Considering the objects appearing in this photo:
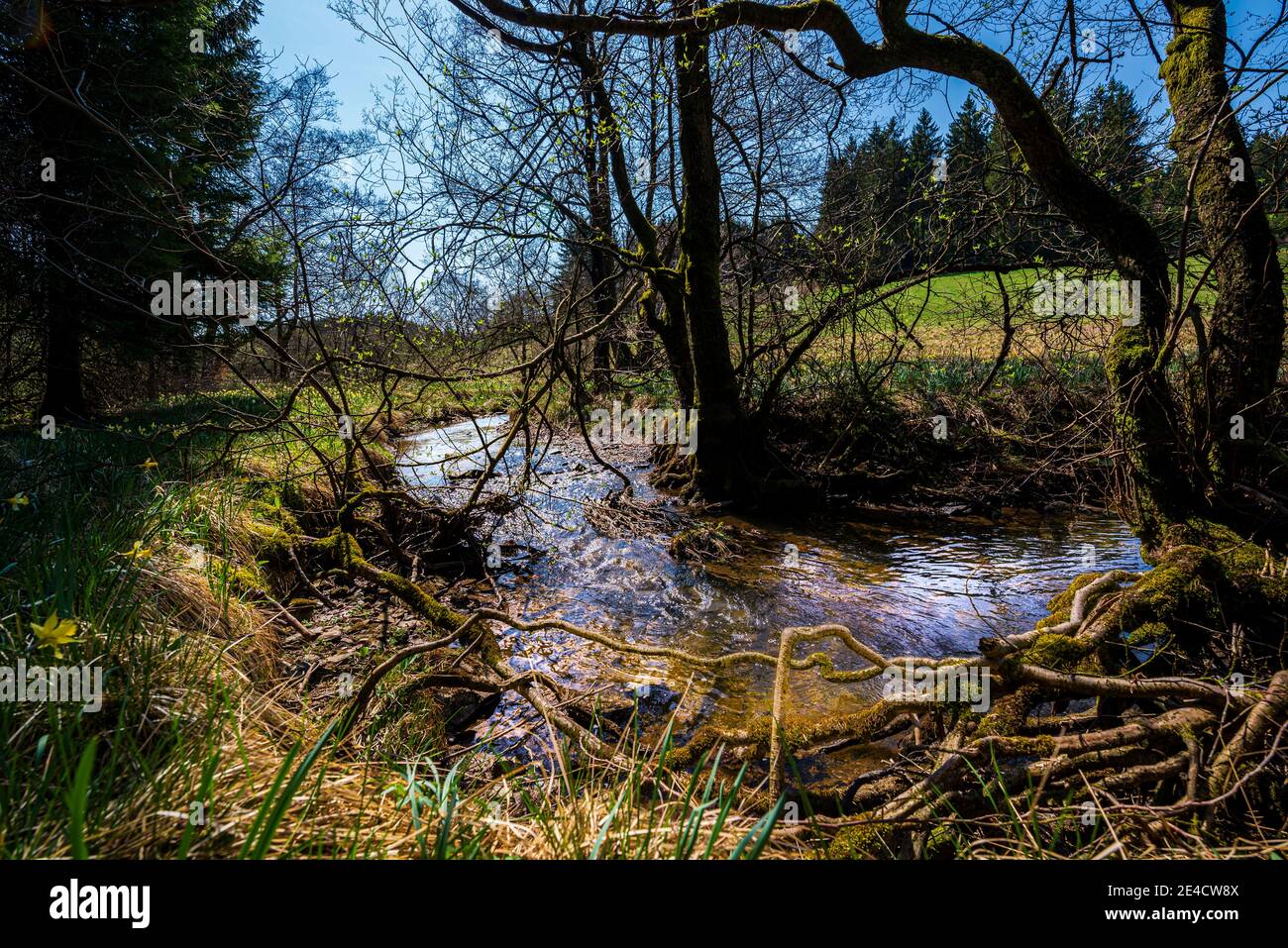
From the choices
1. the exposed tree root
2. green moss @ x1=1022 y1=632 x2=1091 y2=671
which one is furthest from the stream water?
the exposed tree root

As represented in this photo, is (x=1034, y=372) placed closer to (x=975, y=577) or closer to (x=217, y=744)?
(x=975, y=577)

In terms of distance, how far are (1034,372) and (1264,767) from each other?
8.56 metres

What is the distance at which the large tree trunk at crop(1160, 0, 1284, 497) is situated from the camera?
324cm

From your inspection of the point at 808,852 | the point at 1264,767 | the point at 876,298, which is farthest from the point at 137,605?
the point at 876,298

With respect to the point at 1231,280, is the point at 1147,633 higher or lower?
lower

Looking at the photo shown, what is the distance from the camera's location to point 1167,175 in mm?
4605

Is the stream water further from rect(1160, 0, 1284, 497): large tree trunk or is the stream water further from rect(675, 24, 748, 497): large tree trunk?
rect(1160, 0, 1284, 497): large tree trunk

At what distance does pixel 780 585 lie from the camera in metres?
4.89

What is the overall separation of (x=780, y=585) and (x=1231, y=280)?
3585 millimetres

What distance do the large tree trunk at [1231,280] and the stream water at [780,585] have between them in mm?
1596

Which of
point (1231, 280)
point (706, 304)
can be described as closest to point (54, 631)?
point (1231, 280)

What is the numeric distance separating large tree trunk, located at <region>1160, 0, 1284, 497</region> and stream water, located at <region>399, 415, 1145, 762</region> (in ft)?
5.24

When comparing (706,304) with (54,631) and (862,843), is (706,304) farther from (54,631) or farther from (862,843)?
(54,631)
